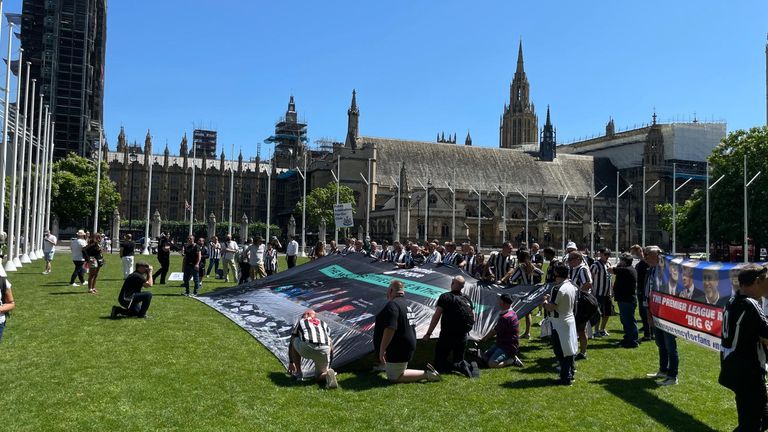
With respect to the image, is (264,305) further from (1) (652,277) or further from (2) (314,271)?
(1) (652,277)

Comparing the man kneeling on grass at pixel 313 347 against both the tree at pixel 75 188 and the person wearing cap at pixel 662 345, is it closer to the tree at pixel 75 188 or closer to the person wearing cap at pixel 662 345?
the person wearing cap at pixel 662 345

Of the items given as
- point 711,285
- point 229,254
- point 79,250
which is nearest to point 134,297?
point 79,250

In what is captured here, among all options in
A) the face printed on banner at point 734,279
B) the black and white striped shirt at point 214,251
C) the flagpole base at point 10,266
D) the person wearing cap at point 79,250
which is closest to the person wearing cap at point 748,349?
the face printed on banner at point 734,279

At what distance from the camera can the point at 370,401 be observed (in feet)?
26.3

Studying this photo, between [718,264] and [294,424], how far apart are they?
5839 millimetres

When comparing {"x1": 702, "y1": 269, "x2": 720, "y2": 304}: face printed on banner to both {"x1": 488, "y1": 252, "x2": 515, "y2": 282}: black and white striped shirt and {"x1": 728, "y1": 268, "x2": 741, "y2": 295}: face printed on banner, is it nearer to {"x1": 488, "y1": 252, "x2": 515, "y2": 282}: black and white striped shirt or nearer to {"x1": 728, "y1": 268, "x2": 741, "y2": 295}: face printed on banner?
{"x1": 728, "y1": 268, "x2": 741, "y2": 295}: face printed on banner

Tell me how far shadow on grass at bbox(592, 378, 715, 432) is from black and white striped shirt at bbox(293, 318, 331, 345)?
4.11 m

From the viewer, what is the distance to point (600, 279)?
1294cm

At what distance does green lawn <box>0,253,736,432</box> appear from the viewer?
718 cm

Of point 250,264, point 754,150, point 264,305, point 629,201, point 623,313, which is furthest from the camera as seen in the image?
point 629,201

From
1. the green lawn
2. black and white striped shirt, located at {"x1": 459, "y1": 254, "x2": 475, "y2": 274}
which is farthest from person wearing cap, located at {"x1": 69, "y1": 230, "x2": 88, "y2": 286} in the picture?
black and white striped shirt, located at {"x1": 459, "y1": 254, "x2": 475, "y2": 274}

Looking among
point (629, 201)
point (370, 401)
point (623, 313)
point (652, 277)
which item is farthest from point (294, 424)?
point (629, 201)

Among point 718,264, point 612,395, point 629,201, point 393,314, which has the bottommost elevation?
point 612,395

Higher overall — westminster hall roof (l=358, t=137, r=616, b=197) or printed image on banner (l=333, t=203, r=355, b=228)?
westminster hall roof (l=358, t=137, r=616, b=197)
